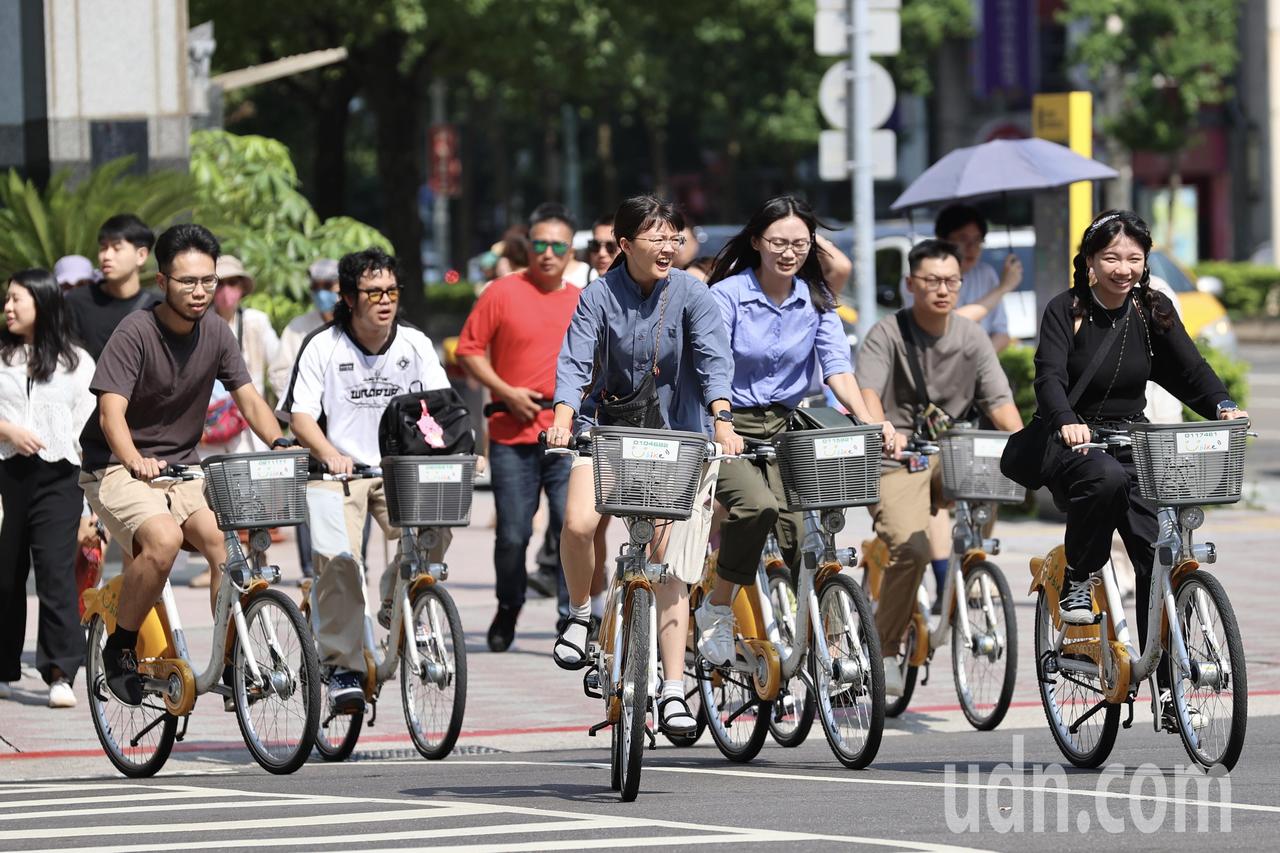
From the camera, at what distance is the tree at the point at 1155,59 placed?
4359 cm

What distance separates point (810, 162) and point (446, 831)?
56.1 meters

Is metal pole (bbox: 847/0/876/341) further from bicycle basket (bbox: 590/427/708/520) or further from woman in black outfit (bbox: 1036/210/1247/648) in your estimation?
bicycle basket (bbox: 590/427/708/520)

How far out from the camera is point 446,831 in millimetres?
6754

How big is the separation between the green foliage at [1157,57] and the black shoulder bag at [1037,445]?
36692mm

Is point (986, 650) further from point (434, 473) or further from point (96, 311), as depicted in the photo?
point (96, 311)

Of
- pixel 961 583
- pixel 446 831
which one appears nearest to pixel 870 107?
pixel 961 583

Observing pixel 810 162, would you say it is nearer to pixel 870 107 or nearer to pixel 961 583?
pixel 870 107

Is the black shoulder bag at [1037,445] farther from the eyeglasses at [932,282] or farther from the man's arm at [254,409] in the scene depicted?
the man's arm at [254,409]

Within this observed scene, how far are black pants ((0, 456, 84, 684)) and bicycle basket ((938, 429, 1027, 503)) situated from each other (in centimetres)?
370

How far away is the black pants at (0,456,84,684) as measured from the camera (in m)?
10.0

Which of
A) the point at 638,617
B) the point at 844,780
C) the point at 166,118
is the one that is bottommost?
the point at 844,780

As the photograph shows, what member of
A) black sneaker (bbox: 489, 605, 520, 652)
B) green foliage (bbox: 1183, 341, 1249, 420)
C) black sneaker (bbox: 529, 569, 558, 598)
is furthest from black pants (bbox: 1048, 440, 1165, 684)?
green foliage (bbox: 1183, 341, 1249, 420)

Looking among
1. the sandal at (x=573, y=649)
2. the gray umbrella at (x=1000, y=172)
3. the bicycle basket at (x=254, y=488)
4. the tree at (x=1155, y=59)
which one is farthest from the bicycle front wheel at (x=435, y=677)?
the tree at (x=1155, y=59)

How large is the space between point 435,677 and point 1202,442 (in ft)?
9.05
